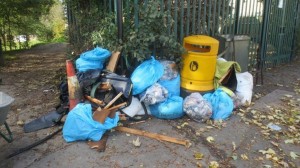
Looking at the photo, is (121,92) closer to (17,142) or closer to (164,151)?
(164,151)

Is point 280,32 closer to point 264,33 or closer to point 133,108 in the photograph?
point 264,33

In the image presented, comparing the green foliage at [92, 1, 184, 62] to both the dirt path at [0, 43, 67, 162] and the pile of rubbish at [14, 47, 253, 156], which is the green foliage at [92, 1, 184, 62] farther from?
the dirt path at [0, 43, 67, 162]

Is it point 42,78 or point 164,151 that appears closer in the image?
point 164,151

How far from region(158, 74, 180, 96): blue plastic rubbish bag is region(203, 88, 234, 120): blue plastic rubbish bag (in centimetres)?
47

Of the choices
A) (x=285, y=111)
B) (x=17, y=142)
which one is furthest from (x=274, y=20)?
(x=17, y=142)

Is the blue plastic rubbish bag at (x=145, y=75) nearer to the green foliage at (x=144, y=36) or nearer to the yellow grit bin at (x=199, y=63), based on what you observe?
the green foliage at (x=144, y=36)

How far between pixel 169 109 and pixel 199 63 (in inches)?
36.8

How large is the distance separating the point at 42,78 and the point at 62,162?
4.03 meters

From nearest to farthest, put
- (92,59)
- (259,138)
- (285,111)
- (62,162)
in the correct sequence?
(62,162) → (259,138) → (92,59) → (285,111)

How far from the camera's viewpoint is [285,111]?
466 cm

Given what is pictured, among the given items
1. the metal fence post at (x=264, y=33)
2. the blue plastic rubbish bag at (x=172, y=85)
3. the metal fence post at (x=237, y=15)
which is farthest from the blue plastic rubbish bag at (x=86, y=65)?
the metal fence post at (x=264, y=33)

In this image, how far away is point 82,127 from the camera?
331 cm

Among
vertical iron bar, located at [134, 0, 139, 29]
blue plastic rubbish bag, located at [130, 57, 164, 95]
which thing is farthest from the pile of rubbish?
vertical iron bar, located at [134, 0, 139, 29]

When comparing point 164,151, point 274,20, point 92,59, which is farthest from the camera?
point 274,20
